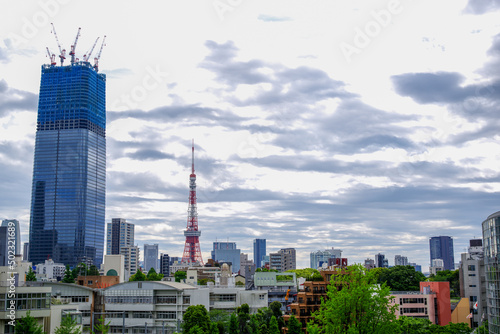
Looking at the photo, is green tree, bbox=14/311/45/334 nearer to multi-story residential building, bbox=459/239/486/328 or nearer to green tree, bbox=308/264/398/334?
green tree, bbox=308/264/398/334

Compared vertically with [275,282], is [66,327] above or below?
below

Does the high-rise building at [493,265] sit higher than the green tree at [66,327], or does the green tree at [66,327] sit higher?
the high-rise building at [493,265]

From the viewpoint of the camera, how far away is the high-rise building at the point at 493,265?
155ft

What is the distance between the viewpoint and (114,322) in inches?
3125

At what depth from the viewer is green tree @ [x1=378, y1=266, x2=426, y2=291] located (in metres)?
116

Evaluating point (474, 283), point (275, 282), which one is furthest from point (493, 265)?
point (275, 282)

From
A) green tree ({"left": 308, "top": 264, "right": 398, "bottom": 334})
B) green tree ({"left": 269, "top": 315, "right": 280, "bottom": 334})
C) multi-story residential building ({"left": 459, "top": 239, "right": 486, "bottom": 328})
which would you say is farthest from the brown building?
multi-story residential building ({"left": 459, "top": 239, "right": 486, "bottom": 328})

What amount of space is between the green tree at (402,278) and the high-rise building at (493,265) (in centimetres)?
6758

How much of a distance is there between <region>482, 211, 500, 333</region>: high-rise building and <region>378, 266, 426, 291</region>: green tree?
222 feet

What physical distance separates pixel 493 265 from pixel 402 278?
2855 inches

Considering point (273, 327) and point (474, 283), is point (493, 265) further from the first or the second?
point (474, 283)

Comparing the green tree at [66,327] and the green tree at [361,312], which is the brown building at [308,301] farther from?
the green tree at [66,327]

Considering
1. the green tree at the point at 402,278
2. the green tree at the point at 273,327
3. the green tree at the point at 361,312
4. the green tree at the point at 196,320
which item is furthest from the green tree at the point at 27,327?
the green tree at the point at 402,278

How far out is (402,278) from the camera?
118 meters
